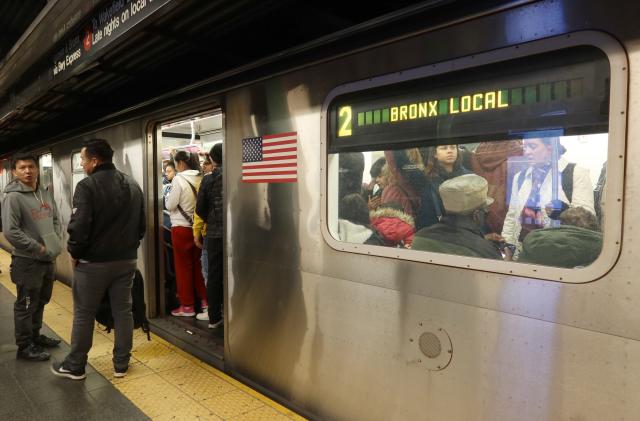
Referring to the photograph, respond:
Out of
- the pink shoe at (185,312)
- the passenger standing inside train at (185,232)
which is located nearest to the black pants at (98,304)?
the passenger standing inside train at (185,232)

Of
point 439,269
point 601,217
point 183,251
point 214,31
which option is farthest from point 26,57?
point 601,217

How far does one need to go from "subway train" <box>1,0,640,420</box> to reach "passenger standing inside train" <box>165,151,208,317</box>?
1.32m

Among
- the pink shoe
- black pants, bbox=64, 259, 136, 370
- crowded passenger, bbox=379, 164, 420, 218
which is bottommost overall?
the pink shoe

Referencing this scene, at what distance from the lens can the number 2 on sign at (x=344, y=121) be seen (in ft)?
8.20

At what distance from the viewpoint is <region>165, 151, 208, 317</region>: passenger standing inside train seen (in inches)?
181

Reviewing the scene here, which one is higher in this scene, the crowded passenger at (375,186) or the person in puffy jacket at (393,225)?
the crowded passenger at (375,186)

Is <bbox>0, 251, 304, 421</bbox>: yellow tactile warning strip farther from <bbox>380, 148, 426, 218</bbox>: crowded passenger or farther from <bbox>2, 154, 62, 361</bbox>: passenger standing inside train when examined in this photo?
<bbox>380, 148, 426, 218</bbox>: crowded passenger

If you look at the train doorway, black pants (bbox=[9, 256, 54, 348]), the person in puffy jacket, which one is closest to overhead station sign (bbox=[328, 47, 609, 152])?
the person in puffy jacket

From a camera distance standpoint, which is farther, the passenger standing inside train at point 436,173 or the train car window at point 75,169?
the train car window at point 75,169

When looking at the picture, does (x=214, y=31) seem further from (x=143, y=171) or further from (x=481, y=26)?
(x=143, y=171)

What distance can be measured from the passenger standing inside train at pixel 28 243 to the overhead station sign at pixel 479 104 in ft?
8.59

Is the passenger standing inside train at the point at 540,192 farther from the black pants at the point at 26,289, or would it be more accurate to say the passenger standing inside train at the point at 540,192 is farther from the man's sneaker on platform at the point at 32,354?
the man's sneaker on platform at the point at 32,354

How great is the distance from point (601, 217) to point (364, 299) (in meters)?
1.19

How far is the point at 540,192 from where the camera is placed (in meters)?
1.80
